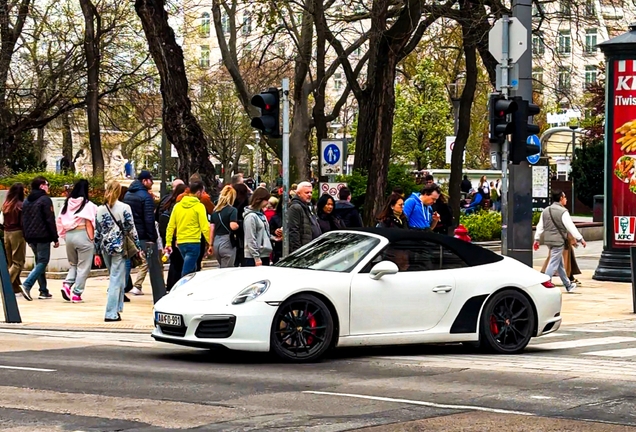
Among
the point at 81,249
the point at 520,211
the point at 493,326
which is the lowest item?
the point at 493,326

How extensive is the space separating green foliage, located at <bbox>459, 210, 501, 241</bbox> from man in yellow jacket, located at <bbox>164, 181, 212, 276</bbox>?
17406 mm

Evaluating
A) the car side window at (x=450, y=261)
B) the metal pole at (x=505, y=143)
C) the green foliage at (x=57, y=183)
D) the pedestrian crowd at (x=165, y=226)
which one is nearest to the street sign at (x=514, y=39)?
the metal pole at (x=505, y=143)

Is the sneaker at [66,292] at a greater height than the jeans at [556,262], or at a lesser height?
lesser

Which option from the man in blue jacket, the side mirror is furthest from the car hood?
the man in blue jacket

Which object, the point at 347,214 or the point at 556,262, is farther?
the point at 556,262

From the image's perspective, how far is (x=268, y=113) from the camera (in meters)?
17.2

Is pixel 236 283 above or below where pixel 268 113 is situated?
below

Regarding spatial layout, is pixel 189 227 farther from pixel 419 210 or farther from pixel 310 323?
pixel 310 323

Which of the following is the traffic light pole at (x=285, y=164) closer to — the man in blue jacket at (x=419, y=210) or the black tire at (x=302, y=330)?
the man in blue jacket at (x=419, y=210)

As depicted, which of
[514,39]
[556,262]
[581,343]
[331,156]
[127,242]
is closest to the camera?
[581,343]

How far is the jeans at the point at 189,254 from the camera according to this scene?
18.2 m

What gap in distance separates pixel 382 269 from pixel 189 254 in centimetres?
618

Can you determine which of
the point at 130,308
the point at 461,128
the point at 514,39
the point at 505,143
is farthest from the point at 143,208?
the point at 461,128

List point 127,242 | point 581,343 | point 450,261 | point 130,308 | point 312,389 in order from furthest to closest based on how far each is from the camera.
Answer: point 130,308, point 127,242, point 581,343, point 450,261, point 312,389
